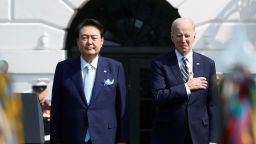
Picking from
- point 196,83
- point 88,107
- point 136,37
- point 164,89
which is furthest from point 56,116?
point 136,37

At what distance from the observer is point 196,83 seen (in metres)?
4.62

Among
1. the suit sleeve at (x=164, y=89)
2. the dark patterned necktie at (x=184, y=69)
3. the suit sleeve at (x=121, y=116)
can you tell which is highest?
the dark patterned necktie at (x=184, y=69)

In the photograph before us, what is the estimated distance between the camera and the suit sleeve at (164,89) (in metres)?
4.59

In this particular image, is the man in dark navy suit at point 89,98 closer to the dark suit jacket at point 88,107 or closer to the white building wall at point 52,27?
the dark suit jacket at point 88,107

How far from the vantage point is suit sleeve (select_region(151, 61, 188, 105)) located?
15.1 ft

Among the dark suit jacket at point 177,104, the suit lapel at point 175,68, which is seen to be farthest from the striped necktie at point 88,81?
the suit lapel at point 175,68

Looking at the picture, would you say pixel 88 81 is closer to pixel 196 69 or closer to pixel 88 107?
pixel 88 107

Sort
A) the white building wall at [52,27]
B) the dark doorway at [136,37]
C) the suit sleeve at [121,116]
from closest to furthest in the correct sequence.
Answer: the suit sleeve at [121,116]
the white building wall at [52,27]
the dark doorway at [136,37]

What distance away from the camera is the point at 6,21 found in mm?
8859

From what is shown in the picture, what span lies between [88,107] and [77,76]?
0.26 m

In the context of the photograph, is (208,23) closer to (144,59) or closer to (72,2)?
(144,59)

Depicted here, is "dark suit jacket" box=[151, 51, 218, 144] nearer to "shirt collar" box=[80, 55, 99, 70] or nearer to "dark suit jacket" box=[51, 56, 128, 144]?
"dark suit jacket" box=[51, 56, 128, 144]

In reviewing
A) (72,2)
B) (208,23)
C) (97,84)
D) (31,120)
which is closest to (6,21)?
(72,2)

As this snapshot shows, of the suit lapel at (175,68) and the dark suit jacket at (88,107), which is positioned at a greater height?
the suit lapel at (175,68)
